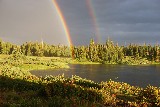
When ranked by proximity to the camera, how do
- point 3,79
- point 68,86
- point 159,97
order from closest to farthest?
point 159,97 < point 68,86 < point 3,79

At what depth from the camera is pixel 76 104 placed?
16078mm

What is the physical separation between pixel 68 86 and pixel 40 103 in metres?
5.03

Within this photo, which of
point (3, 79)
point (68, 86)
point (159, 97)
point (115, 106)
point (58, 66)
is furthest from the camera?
point (58, 66)

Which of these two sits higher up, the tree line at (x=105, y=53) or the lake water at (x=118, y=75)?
the tree line at (x=105, y=53)

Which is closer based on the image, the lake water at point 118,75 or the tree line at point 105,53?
the lake water at point 118,75

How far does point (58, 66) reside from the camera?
372 ft

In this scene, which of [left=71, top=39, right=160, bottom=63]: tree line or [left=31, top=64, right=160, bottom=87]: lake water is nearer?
[left=31, top=64, right=160, bottom=87]: lake water

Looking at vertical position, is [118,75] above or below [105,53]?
below

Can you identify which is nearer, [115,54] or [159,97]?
[159,97]

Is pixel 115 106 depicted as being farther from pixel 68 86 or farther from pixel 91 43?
pixel 91 43

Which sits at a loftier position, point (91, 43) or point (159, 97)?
point (91, 43)

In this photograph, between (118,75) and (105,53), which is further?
(105,53)

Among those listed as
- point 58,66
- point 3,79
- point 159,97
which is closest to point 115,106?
point 159,97

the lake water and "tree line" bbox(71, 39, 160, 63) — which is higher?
"tree line" bbox(71, 39, 160, 63)
